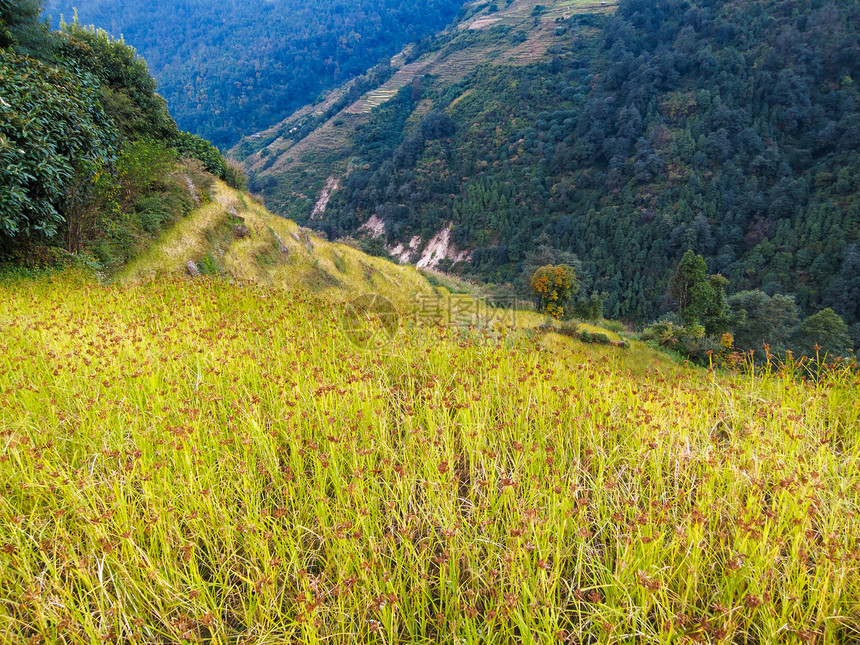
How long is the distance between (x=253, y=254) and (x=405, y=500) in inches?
489

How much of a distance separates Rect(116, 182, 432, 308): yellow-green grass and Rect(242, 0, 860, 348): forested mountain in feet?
170

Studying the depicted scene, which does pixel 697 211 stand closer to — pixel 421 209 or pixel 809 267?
pixel 809 267

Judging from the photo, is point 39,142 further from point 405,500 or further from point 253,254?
point 405,500

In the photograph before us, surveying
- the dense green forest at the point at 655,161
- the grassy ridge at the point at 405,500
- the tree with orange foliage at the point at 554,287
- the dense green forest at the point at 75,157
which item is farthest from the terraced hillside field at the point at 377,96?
the grassy ridge at the point at 405,500

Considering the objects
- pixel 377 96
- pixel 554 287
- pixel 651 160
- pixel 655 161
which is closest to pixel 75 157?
pixel 554 287

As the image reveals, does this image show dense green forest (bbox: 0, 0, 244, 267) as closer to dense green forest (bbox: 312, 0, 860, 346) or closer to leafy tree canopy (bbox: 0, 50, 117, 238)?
leafy tree canopy (bbox: 0, 50, 117, 238)

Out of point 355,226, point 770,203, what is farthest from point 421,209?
point 770,203

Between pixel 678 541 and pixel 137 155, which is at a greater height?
pixel 137 155

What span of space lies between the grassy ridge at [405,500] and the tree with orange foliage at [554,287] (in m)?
30.6

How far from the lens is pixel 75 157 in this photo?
24.5 feet

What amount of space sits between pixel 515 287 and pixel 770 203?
4698cm

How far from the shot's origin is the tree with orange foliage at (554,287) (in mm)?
33031

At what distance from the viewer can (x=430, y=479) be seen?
2215mm

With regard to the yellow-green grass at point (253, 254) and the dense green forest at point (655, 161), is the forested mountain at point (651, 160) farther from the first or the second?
the yellow-green grass at point (253, 254)
